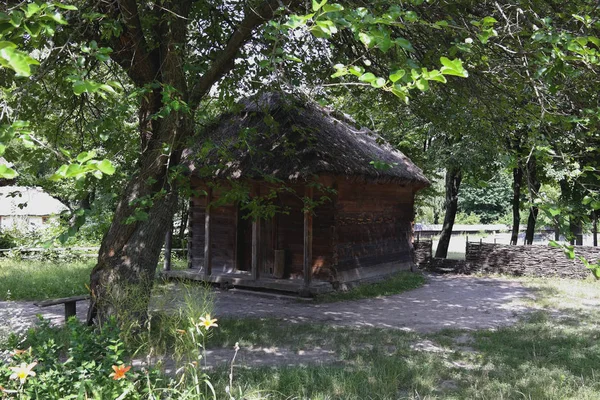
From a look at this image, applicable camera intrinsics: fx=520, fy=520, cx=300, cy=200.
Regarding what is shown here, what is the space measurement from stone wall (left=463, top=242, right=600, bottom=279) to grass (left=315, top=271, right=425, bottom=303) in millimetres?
2958

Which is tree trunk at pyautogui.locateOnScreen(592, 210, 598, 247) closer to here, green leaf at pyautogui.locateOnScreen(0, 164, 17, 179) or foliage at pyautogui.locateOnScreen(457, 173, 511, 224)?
green leaf at pyautogui.locateOnScreen(0, 164, 17, 179)

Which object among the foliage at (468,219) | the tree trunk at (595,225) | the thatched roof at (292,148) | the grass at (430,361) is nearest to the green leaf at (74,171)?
the grass at (430,361)

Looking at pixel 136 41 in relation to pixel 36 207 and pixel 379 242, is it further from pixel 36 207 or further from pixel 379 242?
pixel 36 207

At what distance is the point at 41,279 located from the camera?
1235 centimetres

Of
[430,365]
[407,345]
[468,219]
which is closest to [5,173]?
[430,365]

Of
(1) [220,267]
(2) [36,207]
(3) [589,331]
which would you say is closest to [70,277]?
(1) [220,267]

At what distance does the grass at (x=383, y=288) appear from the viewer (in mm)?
11414

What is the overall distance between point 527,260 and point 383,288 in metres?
6.21

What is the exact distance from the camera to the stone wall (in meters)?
15.6

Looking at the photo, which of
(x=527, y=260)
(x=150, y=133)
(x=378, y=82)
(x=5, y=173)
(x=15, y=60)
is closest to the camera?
(x=15, y=60)

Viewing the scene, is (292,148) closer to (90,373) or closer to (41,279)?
(41,279)

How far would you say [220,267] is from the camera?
13.5m

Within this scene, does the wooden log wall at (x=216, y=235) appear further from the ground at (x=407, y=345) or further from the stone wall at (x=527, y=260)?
the stone wall at (x=527, y=260)

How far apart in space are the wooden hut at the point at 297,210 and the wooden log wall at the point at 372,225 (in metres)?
0.03
